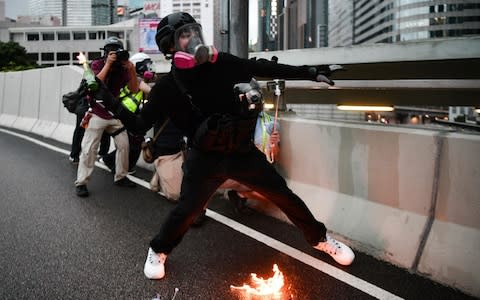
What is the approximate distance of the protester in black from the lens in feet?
10.8

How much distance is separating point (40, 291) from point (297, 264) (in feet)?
6.32

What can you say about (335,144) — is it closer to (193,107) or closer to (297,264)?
(297,264)

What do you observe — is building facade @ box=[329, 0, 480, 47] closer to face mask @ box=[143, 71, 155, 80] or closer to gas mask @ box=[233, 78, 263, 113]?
face mask @ box=[143, 71, 155, 80]

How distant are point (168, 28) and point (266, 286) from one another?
192 centimetres

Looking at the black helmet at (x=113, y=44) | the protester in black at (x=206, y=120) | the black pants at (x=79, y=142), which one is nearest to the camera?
the protester in black at (x=206, y=120)

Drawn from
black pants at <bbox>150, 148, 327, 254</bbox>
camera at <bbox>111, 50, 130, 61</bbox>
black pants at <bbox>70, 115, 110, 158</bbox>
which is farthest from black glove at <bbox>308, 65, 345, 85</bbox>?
black pants at <bbox>70, 115, 110, 158</bbox>

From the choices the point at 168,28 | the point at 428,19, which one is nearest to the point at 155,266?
the point at 168,28

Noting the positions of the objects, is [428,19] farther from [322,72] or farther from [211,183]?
[211,183]

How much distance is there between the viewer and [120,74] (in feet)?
19.8

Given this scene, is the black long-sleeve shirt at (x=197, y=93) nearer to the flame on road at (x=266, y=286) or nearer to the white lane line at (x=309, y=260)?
the flame on road at (x=266, y=286)

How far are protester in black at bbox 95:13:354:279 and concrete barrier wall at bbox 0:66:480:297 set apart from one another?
1.77ft

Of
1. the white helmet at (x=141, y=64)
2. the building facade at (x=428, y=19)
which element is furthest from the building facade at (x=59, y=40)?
the white helmet at (x=141, y=64)

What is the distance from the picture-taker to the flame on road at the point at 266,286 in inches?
125

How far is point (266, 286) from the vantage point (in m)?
3.28
